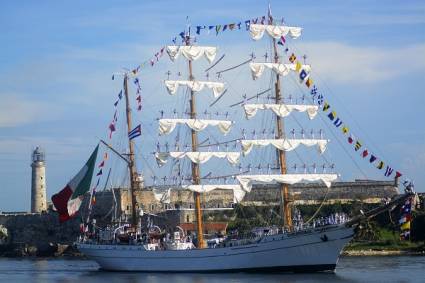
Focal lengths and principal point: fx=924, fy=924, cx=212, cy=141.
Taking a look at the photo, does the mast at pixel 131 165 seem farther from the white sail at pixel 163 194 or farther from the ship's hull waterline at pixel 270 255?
the ship's hull waterline at pixel 270 255

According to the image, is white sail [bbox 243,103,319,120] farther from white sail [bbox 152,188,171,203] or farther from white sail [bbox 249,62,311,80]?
white sail [bbox 152,188,171,203]

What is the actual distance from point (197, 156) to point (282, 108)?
6963 millimetres

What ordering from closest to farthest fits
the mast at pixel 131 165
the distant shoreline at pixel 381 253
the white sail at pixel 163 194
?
1. the white sail at pixel 163 194
2. the mast at pixel 131 165
3. the distant shoreline at pixel 381 253

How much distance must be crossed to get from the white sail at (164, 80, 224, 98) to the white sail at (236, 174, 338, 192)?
6761mm

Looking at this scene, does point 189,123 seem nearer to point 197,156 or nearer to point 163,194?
point 197,156

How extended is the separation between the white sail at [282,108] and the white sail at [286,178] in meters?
3.95

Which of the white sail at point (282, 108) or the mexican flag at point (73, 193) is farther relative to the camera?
the mexican flag at point (73, 193)

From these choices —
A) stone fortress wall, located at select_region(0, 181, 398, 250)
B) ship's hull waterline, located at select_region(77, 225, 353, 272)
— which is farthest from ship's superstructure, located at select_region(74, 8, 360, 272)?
stone fortress wall, located at select_region(0, 181, 398, 250)

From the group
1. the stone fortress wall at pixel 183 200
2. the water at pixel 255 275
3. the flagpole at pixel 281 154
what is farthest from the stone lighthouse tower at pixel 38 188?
the flagpole at pixel 281 154

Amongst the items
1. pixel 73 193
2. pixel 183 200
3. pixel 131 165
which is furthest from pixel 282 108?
pixel 183 200

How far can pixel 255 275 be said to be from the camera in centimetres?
5378

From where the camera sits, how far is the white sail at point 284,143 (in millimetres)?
58469

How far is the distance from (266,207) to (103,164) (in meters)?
25.0

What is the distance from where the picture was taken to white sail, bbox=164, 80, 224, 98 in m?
62.7
